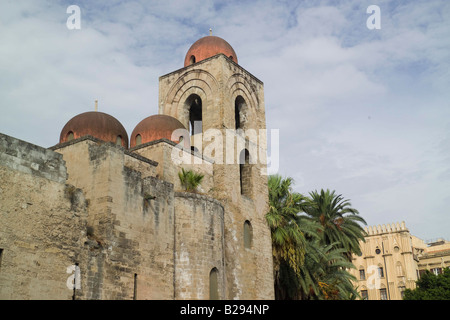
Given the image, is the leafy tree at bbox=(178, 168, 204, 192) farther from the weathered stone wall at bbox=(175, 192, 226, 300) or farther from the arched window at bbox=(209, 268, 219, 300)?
the arched window at bbox=(209, 268, 219, 300)

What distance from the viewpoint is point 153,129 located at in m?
20.2

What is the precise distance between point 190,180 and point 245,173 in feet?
14.7

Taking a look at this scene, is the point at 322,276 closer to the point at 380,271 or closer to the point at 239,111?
the point at 239,111

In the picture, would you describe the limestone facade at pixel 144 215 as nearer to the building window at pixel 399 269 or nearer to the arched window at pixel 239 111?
the arched window at pixel 239 111

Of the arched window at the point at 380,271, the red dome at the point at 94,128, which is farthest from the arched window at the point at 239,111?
the arched window at the point at 380,271

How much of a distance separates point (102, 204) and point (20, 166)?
2.67 meters

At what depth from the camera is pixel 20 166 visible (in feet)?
40.9

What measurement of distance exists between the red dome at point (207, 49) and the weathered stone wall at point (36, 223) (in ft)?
37.9

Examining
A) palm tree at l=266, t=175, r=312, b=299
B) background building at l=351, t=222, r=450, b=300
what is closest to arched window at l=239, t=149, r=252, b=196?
palm tree at l=266, t=175, r=312, b=299

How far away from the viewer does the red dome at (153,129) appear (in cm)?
2016
